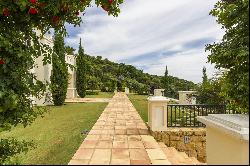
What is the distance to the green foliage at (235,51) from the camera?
5484 millimetres

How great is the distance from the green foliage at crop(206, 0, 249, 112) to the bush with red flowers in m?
2.69

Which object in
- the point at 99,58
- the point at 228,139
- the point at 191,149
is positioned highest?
the point at 99,58

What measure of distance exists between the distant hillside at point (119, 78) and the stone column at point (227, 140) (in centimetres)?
4325

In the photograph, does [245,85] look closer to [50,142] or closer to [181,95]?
[50,142]

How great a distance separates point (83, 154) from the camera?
7.50 meters

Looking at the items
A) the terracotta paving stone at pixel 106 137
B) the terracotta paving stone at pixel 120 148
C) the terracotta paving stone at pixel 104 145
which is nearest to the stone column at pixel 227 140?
the terracotta paving stone at pixel 120 148

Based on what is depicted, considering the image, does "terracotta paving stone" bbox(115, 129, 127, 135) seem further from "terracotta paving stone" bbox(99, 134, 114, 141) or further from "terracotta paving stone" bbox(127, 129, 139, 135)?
"terracotta paving stone" bbox(99, 134, 114, 141)

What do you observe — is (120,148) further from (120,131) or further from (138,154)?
(120,131)

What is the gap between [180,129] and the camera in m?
11.1

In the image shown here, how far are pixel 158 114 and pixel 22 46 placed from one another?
5.53 meters

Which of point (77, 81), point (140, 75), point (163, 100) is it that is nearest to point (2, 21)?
point (163, 100)

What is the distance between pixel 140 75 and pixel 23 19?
186ft

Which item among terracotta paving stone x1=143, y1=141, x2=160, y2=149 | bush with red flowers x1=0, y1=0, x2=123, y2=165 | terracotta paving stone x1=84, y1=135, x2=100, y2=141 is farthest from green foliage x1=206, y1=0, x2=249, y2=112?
Answer: terracotta paving stone x1=84, y1=135, x2=100, y2=141

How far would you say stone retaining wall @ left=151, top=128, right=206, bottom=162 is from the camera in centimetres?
1081
